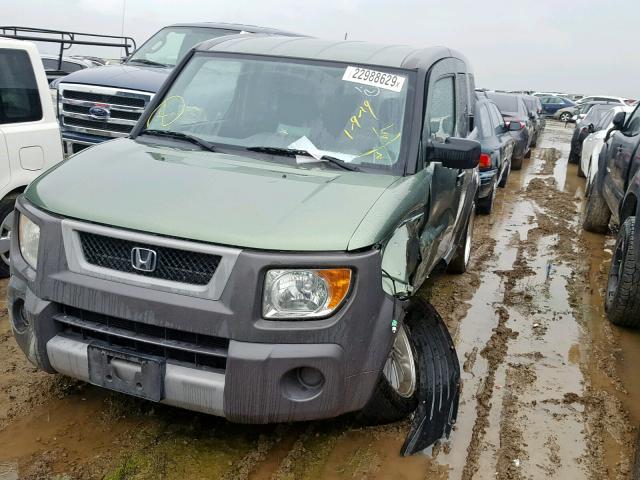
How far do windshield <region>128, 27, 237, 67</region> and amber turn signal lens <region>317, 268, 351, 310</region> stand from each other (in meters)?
6.86

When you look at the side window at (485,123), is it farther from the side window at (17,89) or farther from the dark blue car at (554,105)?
the dark blue car at (554,105)

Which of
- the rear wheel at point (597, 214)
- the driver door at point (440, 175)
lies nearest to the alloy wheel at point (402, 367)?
the driver door at point (440, 175)

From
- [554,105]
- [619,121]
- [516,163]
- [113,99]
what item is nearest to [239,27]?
[113,99]

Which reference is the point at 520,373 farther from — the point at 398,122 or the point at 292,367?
the point at 292,367

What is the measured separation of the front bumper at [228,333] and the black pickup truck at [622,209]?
2879 mm

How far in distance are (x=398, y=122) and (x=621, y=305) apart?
266 centimetres

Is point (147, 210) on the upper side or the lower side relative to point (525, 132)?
upper

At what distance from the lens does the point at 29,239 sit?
3145mm

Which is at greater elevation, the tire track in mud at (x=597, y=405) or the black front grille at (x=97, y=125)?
the black front grille at (x=97, y=125)

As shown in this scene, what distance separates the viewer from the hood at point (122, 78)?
7.76 metres

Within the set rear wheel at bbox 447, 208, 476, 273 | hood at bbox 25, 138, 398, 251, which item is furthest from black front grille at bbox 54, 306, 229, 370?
rear wheel at bbox 447, 208, 476, 273

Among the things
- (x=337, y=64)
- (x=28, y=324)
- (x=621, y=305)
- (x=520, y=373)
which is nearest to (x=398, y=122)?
(x=337, y=64)

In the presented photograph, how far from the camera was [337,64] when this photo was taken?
4109 millimetres

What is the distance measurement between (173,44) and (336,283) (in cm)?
721
